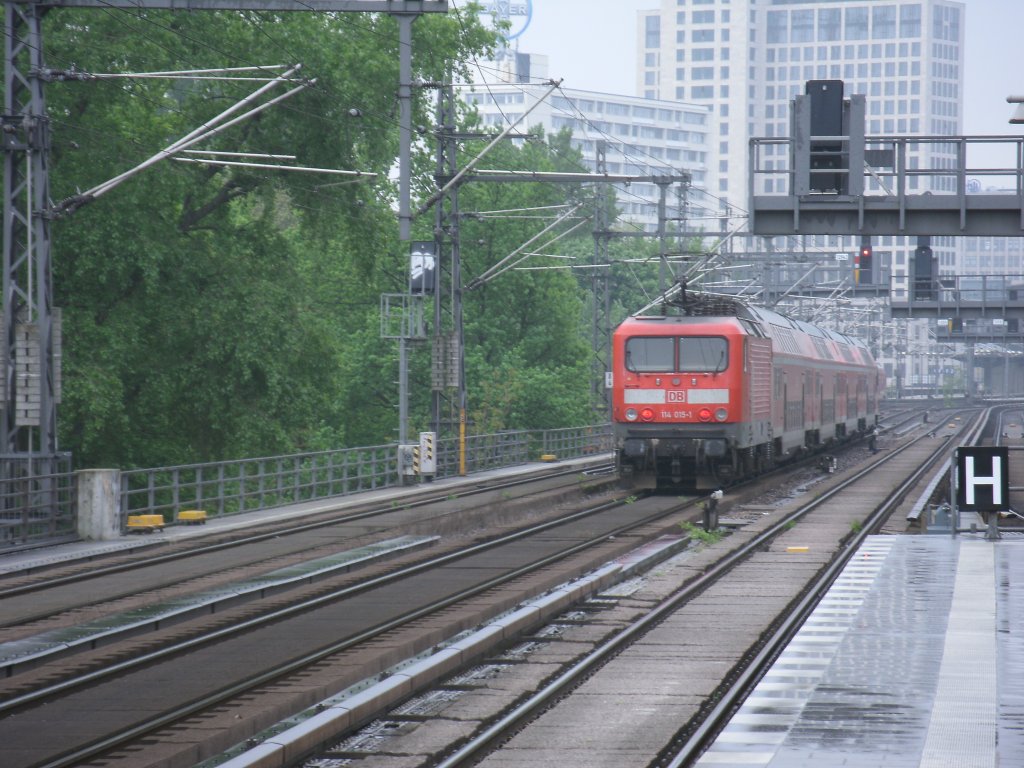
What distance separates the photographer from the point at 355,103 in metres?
35.4

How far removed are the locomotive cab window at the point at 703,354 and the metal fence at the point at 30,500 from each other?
13424 millimetres

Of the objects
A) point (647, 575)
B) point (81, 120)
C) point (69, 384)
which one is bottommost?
point (647, 575)

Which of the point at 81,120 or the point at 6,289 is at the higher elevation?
the point at 81,120

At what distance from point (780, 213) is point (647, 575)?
9.70m

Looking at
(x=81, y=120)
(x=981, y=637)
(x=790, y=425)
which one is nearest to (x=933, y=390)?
(x=790, y=425)

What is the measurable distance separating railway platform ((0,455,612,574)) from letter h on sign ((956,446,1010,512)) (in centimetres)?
1075

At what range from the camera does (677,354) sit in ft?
104

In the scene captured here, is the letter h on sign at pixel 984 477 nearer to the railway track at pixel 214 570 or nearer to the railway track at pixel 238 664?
the railway track at pixel 238 664

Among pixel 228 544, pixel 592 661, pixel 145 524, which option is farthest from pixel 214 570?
pixel 592 661

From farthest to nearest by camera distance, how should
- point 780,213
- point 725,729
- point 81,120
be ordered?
point 81,120 < point 780,213 < point 725,729

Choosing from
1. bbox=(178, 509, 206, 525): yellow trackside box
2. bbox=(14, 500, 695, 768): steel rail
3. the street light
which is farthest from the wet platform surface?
bbox=(178, 509, 206, 525): yellow trackside box

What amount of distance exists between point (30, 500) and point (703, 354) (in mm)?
14386

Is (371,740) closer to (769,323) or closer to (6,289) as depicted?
(6,289)

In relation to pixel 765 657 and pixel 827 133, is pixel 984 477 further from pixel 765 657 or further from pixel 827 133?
pixel 765 657
